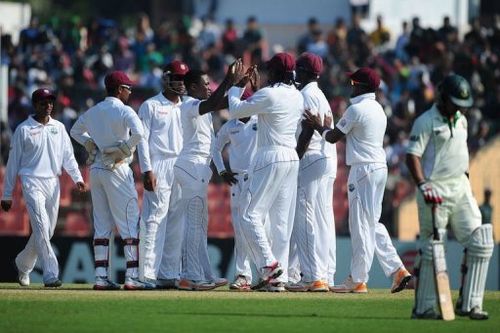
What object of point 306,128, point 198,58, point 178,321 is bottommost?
point 178,321

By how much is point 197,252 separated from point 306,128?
6.54 feet

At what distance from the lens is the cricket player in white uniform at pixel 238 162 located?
19125 millimetres

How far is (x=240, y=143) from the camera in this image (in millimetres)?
19359

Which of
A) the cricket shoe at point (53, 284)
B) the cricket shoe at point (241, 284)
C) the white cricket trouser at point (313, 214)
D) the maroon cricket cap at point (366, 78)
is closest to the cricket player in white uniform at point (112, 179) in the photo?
the cricket shoe at point (53, 284)

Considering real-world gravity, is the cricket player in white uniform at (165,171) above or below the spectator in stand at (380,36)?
below

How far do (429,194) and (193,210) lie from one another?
441cm

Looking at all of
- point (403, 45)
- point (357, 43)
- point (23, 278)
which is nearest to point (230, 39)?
point (357, 43)

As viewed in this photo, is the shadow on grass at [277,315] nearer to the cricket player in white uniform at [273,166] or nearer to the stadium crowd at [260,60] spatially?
the cricket player in white uniform at [273,166]

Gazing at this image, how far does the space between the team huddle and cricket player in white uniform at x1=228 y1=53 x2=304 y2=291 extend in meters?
0.01

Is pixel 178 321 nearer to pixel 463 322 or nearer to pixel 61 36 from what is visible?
pixel 463 322

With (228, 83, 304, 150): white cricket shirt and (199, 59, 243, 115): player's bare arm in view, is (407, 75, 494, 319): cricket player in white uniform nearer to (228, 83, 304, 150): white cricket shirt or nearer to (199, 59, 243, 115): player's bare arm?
(228, 83, 304, 150): white cricket shirt

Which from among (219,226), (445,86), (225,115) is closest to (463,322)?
(445,86)

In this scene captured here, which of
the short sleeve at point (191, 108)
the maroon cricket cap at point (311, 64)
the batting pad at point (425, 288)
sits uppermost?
the maroon cricket cap at point (311, 64)

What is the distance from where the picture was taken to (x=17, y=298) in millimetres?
17203
